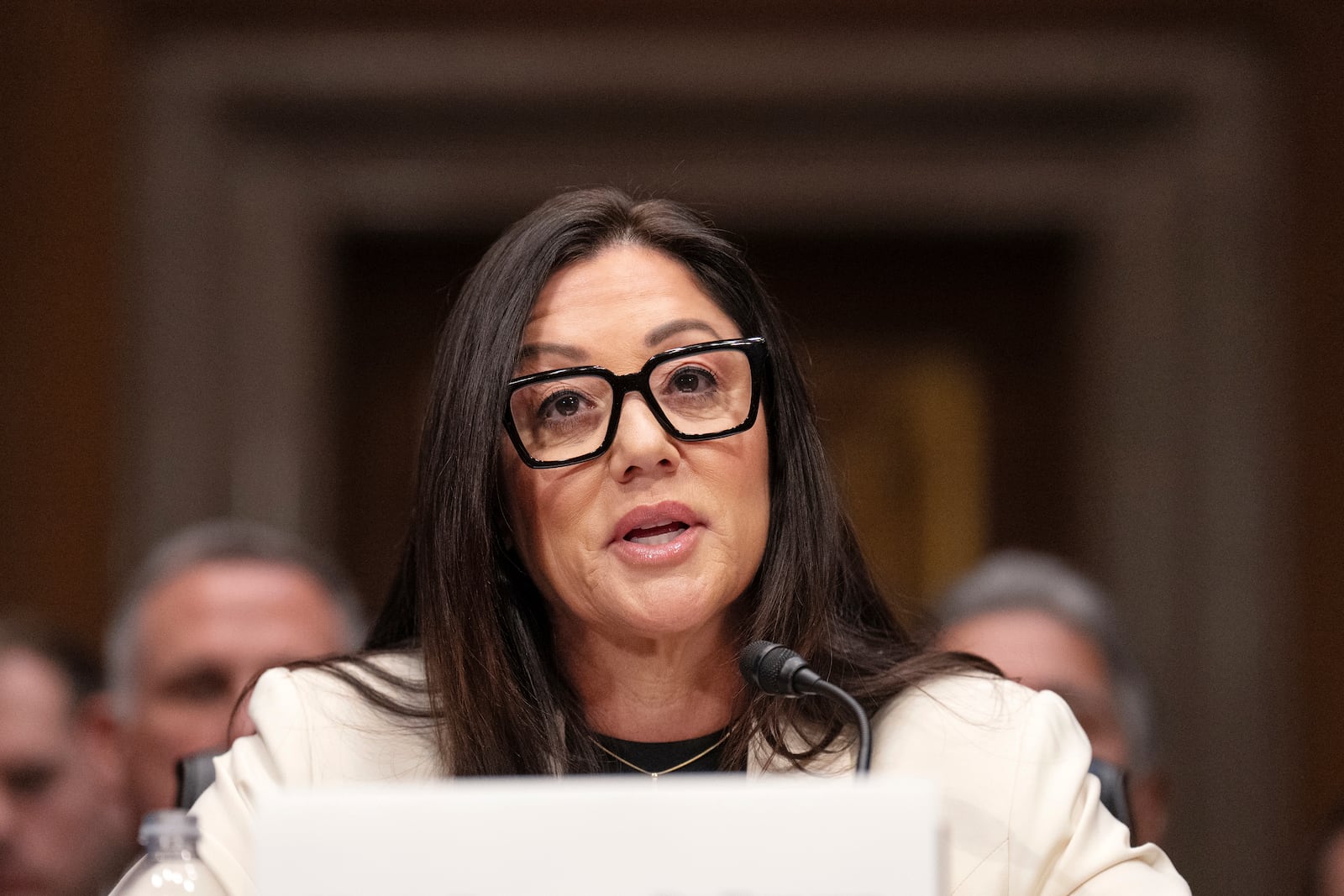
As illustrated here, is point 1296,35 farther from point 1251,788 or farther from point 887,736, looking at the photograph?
point 887,736

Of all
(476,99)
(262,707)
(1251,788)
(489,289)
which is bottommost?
(1251,788)

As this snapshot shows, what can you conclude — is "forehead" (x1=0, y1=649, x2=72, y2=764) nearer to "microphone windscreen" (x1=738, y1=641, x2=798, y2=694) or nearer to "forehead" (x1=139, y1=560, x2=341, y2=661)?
"forehead" (x1=139, y1=560, x2=341, y2=661)

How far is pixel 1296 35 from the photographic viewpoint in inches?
195

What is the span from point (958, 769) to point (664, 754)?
40 cm

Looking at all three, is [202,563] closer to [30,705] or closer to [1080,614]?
[30,705]

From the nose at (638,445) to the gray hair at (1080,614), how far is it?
1.51m

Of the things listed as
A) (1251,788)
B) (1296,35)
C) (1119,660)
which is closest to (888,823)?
(1119,660)

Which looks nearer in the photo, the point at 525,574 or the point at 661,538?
the point at 661,538

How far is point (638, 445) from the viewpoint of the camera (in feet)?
6.88

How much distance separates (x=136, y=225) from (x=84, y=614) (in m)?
1.14

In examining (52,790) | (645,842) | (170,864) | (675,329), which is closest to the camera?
(645,842)

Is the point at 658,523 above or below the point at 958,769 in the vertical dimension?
above

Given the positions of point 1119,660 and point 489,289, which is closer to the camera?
point 489,289

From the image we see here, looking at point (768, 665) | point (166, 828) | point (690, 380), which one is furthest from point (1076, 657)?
point (166, 828)
